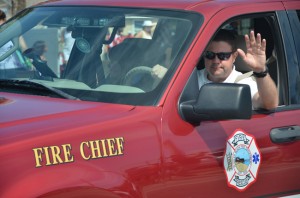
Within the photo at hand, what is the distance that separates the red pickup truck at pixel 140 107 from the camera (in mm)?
3133

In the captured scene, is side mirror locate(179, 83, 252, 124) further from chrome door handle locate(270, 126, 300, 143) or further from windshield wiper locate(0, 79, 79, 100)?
windshield wiper locate(0, 79, 79, 100)

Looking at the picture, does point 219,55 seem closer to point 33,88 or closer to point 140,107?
point 140,107

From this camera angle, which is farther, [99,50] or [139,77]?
[99,50]

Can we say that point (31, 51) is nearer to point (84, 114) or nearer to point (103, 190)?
point (84, 114)

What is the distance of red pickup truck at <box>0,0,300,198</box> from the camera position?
10.3 feet

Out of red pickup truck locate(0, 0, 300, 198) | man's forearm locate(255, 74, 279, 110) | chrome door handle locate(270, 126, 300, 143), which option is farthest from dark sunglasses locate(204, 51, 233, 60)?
chrome door handle locate(270, 126, 300, 143)

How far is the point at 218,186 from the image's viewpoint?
362cm

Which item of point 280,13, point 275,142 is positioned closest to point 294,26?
point 280,13

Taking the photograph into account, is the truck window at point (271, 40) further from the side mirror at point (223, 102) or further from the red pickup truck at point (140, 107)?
the side mirror at point (223, 102)

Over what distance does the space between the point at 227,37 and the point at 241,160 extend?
84cm

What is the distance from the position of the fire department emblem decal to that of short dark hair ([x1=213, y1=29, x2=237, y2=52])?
644 mm

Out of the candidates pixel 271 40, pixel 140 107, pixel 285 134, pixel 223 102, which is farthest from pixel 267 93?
pixel 140 107

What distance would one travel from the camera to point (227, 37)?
425cm

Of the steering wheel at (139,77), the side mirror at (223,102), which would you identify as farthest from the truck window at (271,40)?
the side mirror at (223,102)
